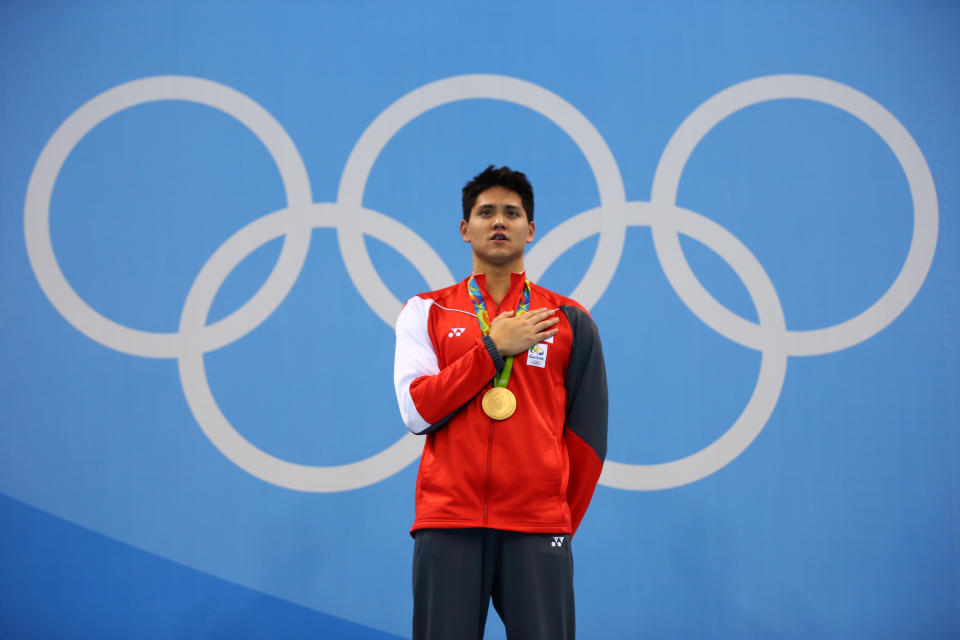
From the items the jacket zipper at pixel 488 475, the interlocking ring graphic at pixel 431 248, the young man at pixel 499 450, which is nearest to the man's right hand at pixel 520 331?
the young man at pixel 499 450

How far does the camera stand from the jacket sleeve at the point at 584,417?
83.0 inches

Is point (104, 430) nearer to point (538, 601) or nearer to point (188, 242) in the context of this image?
point (188, 242)

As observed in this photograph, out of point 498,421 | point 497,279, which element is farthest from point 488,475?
point 497,279

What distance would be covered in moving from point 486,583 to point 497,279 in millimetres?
885

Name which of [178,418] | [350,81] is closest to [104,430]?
[178,418]

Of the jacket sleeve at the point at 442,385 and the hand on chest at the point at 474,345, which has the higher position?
the hand on chest at the point at 474,345

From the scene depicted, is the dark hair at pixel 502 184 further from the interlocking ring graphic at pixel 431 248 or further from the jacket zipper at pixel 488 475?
the interlocking ring graphic at pixel 431 248

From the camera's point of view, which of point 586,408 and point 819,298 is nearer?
point 586,408

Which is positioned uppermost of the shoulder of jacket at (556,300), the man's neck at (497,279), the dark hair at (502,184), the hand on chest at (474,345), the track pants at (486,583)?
the dark hair at (502,184)

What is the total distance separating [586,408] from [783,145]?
87.2 inches

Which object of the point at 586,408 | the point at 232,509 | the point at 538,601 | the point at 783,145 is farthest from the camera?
the point at 783,145

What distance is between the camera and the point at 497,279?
2.20 metres

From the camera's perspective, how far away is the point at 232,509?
336 centimetres

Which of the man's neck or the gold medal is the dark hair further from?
the gold medal
